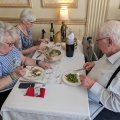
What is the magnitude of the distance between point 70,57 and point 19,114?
0.83 metres

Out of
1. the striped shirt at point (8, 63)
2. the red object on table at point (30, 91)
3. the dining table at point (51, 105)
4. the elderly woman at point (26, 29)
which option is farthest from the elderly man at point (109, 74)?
the elderly woman at point (26, 29)

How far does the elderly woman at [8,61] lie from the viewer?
1.12 metres

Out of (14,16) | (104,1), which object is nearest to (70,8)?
(104,1)

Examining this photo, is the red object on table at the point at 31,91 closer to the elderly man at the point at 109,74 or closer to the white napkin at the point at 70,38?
the elderly man at the point at 109,74

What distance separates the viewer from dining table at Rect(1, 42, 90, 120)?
36.0 inches

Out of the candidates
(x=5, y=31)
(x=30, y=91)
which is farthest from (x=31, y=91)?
(x=5, y=31)

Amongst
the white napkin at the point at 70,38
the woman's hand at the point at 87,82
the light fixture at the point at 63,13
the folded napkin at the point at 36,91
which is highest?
the light fixture at the point at 63,13

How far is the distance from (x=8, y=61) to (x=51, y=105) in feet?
2.02

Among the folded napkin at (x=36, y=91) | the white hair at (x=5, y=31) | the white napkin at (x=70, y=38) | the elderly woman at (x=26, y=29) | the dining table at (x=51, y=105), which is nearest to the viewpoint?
the dining table at (x=51, y=105)

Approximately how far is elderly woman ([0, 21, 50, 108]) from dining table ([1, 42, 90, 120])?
4.7 inches

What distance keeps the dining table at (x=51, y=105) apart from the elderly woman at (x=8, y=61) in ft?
0.39

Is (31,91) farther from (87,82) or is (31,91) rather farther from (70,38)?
(70,38)

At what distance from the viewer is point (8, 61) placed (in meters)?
1.28

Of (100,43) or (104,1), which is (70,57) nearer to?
(100,43)
